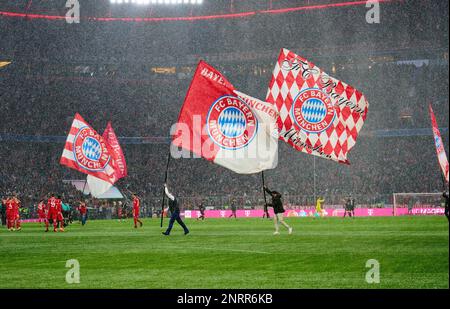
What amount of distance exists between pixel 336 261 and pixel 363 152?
55960mm

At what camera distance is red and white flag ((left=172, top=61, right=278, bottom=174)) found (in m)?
17.5

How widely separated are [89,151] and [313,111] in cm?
1998

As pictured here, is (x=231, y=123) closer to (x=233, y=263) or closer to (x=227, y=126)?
(x=227, y=126)

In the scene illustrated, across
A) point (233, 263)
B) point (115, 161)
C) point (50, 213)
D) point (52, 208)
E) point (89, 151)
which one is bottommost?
point (233, 263)

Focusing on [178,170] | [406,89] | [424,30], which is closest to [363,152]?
[406,89]

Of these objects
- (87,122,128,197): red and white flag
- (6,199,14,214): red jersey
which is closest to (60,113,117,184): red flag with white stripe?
(6,199,14,214): red jersey

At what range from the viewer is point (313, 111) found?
64.3ft

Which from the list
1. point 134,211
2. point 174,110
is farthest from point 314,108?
point 174,110

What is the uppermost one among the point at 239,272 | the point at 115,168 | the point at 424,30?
the point at 424,30

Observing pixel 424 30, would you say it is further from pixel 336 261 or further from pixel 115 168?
pixel 336 261

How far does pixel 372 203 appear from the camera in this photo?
56.4 metres

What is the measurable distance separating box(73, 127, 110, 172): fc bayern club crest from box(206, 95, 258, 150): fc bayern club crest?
19544 millimetres

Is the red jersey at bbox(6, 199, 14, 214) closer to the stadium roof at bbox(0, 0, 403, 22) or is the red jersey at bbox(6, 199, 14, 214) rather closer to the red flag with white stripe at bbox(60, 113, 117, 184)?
the red flag with white stripe at bbox(60, 113, 117, 184)

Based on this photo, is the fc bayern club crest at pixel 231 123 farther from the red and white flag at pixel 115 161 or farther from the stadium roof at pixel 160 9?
the stadium roof at pixel 160 9
